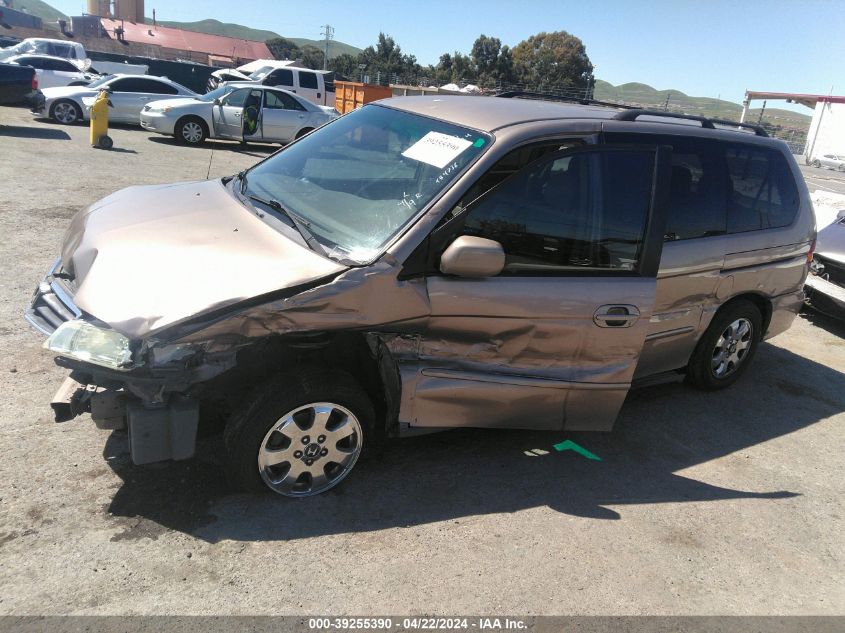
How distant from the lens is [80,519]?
2.86 metres

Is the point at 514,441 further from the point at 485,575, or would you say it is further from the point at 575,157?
the point at 575,157

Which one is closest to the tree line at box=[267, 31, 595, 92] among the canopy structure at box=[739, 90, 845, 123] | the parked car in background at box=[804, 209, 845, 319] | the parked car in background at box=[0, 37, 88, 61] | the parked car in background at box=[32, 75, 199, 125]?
the canopy structure at box=[739, 90, 845, 123]

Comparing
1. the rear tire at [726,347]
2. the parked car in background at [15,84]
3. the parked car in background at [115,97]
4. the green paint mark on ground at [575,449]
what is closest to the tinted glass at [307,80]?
the parked car in background at [115,97]

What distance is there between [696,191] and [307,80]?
1971 cm

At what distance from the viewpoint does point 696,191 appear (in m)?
4.21

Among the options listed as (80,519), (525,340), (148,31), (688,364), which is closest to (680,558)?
(525,340)

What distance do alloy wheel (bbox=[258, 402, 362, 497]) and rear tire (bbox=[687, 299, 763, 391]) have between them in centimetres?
289

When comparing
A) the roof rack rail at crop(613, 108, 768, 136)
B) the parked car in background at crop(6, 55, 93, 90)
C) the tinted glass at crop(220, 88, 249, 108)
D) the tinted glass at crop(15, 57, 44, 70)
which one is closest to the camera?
the roof rack rail at crop(613, 108, 768, 136)

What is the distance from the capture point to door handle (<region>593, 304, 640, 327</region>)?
11.2 feet

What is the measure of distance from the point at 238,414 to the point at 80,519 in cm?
84

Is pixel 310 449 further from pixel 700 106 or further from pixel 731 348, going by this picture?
pixel 700 106

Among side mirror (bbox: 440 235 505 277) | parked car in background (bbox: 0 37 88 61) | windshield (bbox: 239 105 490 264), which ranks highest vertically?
parked car in background (bbox: 0 37 88 61)

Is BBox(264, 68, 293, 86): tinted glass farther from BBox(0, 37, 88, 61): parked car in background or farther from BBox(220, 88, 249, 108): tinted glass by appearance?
BBox(0, 37, 88, 61): parked car in background

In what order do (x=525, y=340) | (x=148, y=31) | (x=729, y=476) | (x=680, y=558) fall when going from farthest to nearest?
(x=148, y=31), (x=729, y=476), (x=525, y=340), (x=680, y=558)
